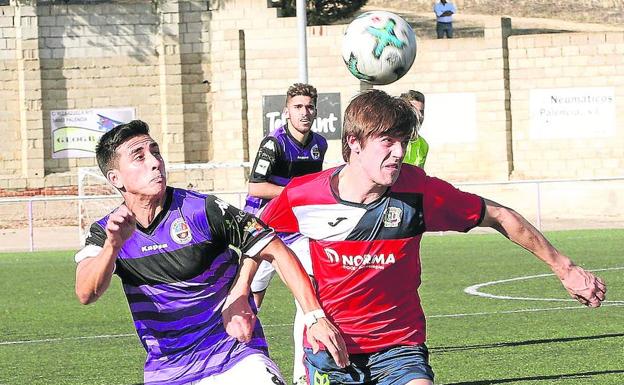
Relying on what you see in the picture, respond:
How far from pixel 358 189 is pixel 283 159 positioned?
4996mm

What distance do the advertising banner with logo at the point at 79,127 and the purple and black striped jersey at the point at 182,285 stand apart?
28.3 meters

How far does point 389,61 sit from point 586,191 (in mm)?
19983

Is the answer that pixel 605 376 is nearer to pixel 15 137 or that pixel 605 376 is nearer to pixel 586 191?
pixel 586 191

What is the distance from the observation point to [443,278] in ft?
61.1

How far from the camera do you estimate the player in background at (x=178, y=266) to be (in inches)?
257

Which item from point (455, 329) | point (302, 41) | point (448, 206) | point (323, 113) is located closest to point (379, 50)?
point (455, 329)

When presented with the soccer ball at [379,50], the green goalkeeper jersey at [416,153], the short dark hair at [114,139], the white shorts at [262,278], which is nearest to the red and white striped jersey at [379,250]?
the short dark hair at [114,139]

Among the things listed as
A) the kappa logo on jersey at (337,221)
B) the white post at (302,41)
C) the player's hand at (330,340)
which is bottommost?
the player's hand at (330,340)

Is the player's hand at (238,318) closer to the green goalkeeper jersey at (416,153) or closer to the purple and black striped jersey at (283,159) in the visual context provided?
the purple and black striped jersey at (283,159)

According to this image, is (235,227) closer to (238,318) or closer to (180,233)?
(180,233)

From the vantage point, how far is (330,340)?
19.6ft

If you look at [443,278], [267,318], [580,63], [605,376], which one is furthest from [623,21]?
[605,376]

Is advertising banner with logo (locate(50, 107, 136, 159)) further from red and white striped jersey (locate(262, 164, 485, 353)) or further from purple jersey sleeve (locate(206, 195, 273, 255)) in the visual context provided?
red and white striped jersey (locate(262, 164, 485, 353))

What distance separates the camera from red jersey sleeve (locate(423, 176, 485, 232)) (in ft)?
21.6
